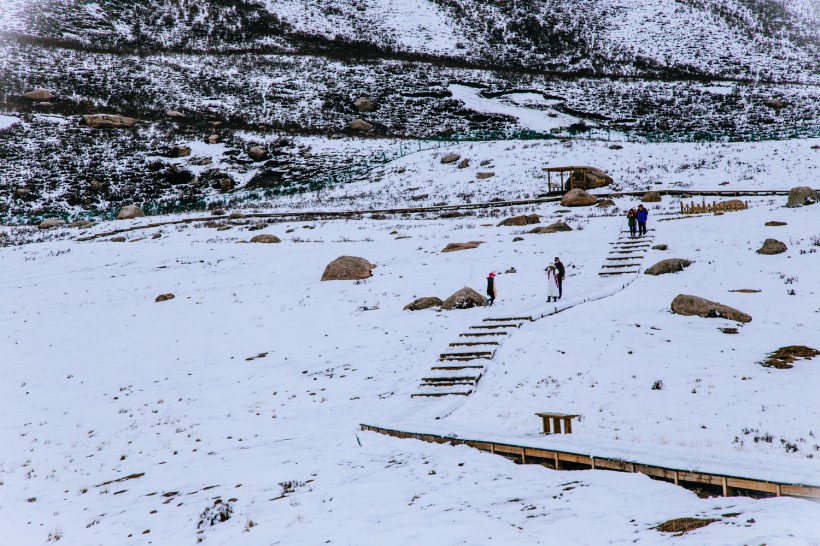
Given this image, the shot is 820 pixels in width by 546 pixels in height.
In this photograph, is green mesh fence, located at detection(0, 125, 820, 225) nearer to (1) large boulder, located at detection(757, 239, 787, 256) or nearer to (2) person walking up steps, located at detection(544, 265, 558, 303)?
(2) person walking up steps, located at detection(544, 265, 558, 303)

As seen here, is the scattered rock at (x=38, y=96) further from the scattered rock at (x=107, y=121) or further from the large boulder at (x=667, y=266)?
the large boulder at (x=667, y=266)

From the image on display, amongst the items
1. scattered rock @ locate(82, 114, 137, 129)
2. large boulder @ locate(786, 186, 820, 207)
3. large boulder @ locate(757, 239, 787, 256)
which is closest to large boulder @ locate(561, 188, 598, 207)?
large boulder @ locate(786, 186, 820, 207)

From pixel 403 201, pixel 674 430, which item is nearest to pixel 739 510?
pixel 674 430

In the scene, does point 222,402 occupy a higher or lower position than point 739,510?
lower

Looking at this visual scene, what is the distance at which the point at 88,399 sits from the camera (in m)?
18.1

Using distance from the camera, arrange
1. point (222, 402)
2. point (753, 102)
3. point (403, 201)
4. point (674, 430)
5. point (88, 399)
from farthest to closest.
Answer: point (753, 102), point (403, 201), point (88, 399), point (222, 402), point (674, 430)

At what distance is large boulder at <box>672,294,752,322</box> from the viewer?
60.7 feet

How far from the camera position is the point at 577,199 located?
44.4 meters

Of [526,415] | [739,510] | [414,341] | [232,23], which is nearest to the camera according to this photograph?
[739,510]

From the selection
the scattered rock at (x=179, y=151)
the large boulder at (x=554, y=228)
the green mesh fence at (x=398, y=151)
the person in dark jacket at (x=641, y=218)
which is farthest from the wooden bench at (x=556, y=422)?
the scattered rock at (x=179, y=151)

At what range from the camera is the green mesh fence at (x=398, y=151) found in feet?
186

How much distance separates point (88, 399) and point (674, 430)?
15.8m

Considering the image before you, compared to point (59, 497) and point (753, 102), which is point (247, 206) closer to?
point (59, 497)

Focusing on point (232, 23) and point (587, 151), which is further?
point (232, 23)
